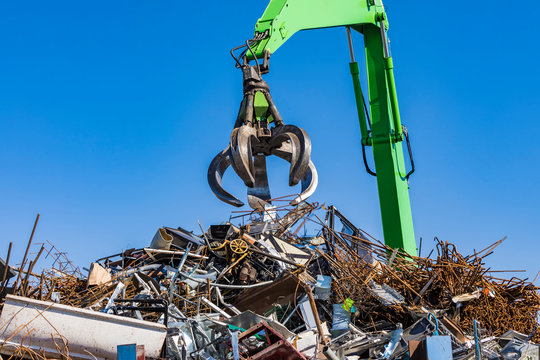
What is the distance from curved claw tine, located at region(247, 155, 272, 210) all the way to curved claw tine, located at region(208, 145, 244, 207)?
1.31 feet

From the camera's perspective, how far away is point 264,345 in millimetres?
5492

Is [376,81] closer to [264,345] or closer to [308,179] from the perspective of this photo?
[308,179]

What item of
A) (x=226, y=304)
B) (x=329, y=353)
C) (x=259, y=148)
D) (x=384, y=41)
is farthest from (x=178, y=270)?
(x=384, y=41)

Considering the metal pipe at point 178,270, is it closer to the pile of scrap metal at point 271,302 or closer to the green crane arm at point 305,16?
the pile of scrap metal at point 271,302

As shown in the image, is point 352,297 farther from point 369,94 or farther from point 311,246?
point 369,94

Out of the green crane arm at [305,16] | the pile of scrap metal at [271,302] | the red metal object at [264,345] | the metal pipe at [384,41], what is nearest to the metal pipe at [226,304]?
the pile of scrap metal at [271,302]

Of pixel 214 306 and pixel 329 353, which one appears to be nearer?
pixel 329 353

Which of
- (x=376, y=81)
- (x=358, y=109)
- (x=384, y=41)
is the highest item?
(x=384, y=41)

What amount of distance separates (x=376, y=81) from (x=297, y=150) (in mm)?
2837

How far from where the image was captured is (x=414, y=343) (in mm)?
5488

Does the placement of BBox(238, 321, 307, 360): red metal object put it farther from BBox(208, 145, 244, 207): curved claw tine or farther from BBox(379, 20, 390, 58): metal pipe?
BBox(379, 20, 390, 58): metal pipe

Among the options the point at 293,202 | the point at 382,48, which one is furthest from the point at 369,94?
the point at 293,202

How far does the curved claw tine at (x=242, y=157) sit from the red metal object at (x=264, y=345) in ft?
5.93

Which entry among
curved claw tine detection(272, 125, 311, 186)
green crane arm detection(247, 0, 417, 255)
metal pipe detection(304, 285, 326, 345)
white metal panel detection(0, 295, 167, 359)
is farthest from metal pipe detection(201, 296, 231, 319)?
green crane arm detection(247, 0, 417, 255)
